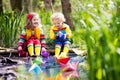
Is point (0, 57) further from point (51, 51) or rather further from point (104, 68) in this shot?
point (104, 68)

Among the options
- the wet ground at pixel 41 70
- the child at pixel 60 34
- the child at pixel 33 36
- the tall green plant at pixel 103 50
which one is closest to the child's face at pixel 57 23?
the child at pixel 60 34

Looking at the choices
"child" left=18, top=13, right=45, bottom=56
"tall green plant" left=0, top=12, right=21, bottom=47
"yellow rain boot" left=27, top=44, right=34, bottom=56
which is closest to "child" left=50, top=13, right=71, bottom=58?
"child" left=18, top=13, right=45, bottom=56

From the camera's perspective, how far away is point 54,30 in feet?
22.3

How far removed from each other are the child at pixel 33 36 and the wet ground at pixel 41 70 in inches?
21.8

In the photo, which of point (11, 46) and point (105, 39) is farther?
point (11, 46)

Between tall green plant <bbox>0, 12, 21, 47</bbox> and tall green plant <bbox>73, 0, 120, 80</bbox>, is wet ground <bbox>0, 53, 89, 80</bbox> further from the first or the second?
tall green plant <bbox>73, 0, 120, 80</bbox>

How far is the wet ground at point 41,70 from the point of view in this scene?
4.49 m

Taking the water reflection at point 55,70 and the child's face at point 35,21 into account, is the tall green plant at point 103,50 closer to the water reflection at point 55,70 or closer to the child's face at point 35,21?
the water reflection at point 55,70

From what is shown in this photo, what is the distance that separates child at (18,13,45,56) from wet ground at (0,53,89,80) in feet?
1.82

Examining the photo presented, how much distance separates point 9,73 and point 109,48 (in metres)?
2.91

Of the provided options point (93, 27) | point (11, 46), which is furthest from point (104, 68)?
point (11, 46)

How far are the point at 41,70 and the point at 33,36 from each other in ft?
5.95

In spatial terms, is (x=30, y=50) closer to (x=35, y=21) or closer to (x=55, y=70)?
(x=35, y=21)

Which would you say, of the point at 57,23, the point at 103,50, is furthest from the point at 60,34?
the point at 103,50
